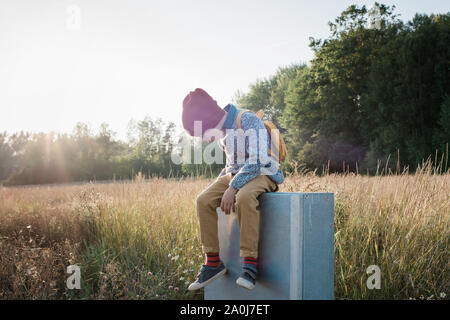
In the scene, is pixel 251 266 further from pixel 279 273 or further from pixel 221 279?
pixel 221 279

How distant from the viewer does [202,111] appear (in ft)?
7.95

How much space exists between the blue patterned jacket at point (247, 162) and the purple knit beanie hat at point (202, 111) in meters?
0.08

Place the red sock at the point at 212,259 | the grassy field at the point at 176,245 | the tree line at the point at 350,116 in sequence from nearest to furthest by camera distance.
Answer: the red sock at the point at 212,259 → the grassy field at the point at 176,245 → the tree line at the point at 350,116

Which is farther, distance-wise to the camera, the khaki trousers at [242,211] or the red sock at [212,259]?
the red sock at [212,259]

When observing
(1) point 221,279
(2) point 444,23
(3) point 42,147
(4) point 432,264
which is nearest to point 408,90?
(2) point 444,23

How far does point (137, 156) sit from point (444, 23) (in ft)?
67.8

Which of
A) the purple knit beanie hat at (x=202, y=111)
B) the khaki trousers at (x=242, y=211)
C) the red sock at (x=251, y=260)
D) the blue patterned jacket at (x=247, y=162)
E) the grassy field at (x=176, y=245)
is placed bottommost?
the grassy field at (x=176, y=245)

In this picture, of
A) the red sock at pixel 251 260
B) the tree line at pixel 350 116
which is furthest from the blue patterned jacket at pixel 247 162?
the tree line at pixel 350 116

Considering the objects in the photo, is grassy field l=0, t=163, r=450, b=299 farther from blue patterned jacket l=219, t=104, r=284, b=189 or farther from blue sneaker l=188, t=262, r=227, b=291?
blue patterned jacket l=219, t=104, r=284, b=189

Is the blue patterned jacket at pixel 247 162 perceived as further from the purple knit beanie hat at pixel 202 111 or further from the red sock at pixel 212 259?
the red sock at pixel 212 259

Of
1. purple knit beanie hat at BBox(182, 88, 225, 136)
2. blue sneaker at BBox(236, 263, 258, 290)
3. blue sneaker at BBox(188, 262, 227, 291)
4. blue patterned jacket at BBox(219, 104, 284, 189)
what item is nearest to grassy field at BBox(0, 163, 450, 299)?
blue sneaker at BBox(188, 262, 227, 291)

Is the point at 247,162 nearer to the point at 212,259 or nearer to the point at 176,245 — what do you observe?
the point at 212,259

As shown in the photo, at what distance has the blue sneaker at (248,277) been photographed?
196 centimetres

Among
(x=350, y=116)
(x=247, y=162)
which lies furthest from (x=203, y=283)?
(x=350, y=116)
